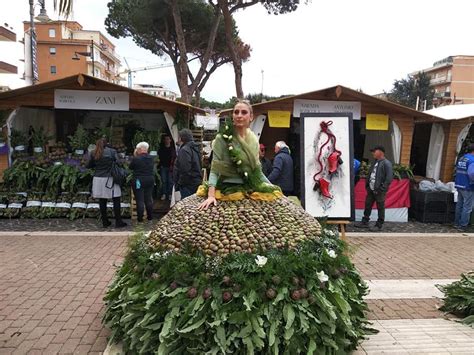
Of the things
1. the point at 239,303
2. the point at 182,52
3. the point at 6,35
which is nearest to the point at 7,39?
the point at 6,35

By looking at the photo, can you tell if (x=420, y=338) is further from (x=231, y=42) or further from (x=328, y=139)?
(x=231, y=42)

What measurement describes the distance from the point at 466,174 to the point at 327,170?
476 centimetres

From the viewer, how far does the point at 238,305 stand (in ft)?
9.40

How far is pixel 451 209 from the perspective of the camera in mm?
9789

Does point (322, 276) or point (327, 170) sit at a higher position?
point (327, 170)

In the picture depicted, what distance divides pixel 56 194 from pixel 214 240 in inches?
283

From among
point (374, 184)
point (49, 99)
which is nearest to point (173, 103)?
point (49, 99)

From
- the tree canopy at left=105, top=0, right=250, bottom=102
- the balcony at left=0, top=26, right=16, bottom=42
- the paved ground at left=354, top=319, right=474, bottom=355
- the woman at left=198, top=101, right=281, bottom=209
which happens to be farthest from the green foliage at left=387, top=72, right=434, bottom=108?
the woman at left=198, top=101, right=281, bottom=209

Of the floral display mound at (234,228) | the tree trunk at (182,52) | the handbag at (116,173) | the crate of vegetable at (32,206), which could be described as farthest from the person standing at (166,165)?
the tree trunk at (182,52)

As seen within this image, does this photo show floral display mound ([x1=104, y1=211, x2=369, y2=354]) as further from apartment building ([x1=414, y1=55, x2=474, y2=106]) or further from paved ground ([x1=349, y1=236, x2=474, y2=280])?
apartment building ([x1=414, y1=55, x2=474, y2=106])

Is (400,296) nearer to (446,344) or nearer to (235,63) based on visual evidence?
(446,344)

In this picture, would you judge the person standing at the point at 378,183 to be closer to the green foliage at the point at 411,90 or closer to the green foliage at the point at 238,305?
the green foliage at the point at 238,305

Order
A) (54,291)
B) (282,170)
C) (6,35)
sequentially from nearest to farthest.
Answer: (54,291), (282,170), (6,35)

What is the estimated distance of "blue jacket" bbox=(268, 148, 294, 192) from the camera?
779 centimetres
